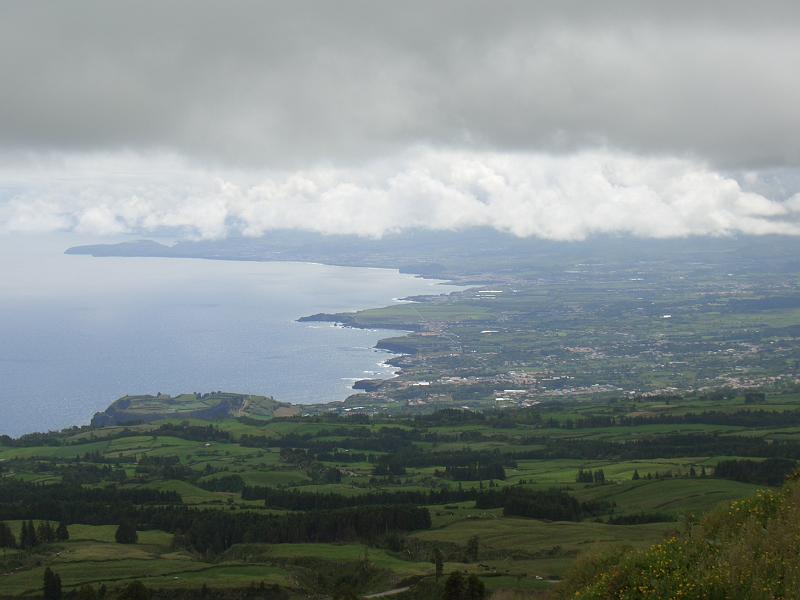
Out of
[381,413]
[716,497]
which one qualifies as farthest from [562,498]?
[381,413]

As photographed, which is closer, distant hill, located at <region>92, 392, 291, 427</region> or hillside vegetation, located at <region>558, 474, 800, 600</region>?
hillside vegetation, located at <region>558, 474, 800, 600</region>

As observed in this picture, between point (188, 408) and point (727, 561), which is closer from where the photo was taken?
point (727, 561)

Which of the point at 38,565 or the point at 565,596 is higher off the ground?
the point at 565,596

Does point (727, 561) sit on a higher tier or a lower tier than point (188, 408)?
higher

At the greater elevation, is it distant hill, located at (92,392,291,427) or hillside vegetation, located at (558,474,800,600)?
hillside vegetation, located at (558,474,800,600)

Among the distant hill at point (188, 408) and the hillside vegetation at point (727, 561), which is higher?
the hillside vegetation at point (727, 561)

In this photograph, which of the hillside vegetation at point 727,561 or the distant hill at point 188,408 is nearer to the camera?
the hillside vegetation at point 727,561

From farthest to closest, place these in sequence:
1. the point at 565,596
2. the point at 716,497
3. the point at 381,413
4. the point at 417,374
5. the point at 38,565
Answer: the point at 417,374, the point at 381,413, the point at 716,497, the point at 38,565, the point at 565,596

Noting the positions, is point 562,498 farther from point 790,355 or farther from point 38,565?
point 790,355
